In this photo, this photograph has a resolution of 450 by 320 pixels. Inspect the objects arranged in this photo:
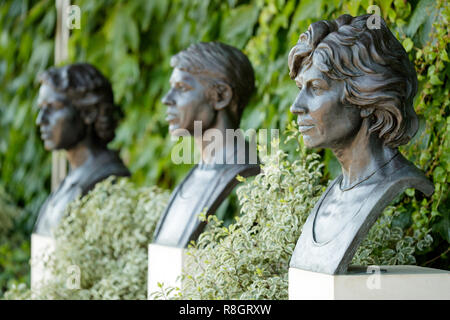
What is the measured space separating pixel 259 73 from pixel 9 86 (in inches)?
127

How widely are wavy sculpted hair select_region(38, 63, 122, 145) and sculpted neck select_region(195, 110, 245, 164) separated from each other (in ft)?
3.44

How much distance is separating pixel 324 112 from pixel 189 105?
0.99 m

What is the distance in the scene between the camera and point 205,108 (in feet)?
9.83

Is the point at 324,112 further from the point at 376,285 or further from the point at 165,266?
the point at 165,266

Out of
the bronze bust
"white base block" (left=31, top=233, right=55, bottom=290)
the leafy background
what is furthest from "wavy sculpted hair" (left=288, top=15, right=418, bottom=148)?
"white base block" (left=31, top=233, right=55, bottom=290)

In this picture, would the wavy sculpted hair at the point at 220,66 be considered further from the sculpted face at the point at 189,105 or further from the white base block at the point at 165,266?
the white base block at the point at 165,266

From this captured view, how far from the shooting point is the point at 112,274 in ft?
10.8

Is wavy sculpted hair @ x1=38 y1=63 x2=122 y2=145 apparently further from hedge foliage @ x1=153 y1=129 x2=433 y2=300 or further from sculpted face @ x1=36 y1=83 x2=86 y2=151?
hedge foliage @ x1=153 y1=129 x2=433 y2=300

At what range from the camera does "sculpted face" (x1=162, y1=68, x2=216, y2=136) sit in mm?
2986

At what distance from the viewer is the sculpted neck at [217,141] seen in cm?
297

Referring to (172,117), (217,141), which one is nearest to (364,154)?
(217,141)

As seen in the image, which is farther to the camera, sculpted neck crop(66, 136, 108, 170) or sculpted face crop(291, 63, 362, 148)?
sculpted neck crop(66, 136, 108, 170)

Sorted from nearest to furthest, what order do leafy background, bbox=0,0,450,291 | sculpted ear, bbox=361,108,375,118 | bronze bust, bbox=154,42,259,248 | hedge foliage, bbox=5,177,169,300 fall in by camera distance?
sculpted ear, bbox=361,108,375,118 < leafy background, bbox=0,0,450,291 < bronze bust, bbox=154,42,259,248 < hedge foliage, bbox=5,177,169,300
